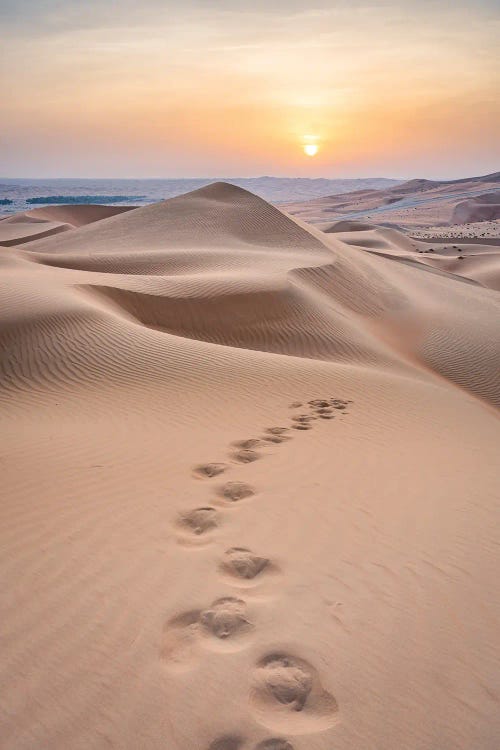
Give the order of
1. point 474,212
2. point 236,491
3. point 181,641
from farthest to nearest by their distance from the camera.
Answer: point 474,212, point 236,491, point 181,641

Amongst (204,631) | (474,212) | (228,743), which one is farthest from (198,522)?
(474,212)

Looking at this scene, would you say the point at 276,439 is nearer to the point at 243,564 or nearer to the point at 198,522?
the point at 198,522

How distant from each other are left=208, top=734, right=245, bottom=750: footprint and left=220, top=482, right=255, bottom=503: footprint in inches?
87.2

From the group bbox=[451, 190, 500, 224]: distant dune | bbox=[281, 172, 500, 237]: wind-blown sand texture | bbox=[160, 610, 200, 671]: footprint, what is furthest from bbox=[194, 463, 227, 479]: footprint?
bbox=[451, 190, 500, 224]: distant dune

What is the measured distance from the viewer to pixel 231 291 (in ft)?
44.0

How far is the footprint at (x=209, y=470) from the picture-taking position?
5.02m

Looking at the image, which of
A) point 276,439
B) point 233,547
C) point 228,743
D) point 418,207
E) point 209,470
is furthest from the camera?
point 418,207

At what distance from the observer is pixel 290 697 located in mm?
2527

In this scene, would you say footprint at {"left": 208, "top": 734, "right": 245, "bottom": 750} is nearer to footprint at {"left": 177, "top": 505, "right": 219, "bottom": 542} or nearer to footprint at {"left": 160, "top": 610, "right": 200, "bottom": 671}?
footprint at {"left": 160, "top": 610, "right": 200, "bottom": 671}

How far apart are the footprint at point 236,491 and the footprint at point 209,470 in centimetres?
28

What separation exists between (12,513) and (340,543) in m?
2.36

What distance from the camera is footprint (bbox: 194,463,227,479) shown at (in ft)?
16.5

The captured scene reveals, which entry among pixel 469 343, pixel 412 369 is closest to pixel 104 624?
pixel 412 369

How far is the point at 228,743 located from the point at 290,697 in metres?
0.36
